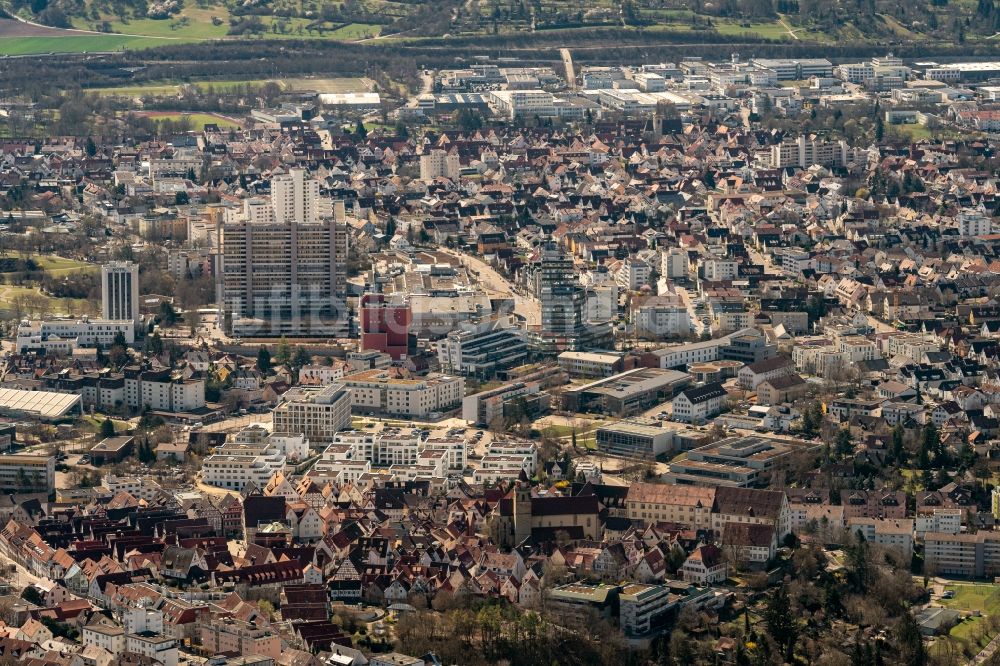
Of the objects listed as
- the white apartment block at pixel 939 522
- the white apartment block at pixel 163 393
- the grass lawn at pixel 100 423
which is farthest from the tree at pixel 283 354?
the white apartment block at pixel 939 522

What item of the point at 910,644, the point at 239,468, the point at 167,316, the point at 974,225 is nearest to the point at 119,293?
the point at 167,316

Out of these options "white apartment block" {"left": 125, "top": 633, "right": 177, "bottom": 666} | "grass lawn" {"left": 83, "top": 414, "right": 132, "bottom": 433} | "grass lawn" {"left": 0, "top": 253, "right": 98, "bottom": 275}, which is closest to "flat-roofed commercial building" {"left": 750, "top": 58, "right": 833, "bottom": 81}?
"grass lawn" {"left": 0, "top": 253, "right": 98, "bottom": 275}

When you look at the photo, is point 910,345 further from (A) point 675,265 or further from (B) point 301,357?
(B) point 301,357


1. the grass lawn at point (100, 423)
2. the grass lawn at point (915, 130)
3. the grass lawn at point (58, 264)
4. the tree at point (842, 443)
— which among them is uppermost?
the grass lawn at point (915, 130)

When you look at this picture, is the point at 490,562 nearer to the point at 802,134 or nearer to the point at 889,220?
the point at 889,220

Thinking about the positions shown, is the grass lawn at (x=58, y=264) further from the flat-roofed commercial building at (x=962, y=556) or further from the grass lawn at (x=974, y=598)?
the grass lawn at (x=974, y=598)

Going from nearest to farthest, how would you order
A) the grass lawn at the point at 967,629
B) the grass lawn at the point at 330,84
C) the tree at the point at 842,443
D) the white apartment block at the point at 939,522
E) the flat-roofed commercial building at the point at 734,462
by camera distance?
the grass lawn at the point at 967,629 < the white apartment block at the point at 939,522 < the flat-roofed commercial building at the point at 734,462 < the tree at the point at 842,443 < the grass lawn at the point at 330,84

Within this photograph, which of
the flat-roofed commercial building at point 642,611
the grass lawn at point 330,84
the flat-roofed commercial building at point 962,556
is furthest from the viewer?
the grass lawn at point 330,84

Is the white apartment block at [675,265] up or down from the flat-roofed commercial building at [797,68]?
down

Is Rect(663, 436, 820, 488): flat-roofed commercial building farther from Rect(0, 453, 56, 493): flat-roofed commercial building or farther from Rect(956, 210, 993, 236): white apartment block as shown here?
Rect(956, 210, 993, 236): white apartment block
